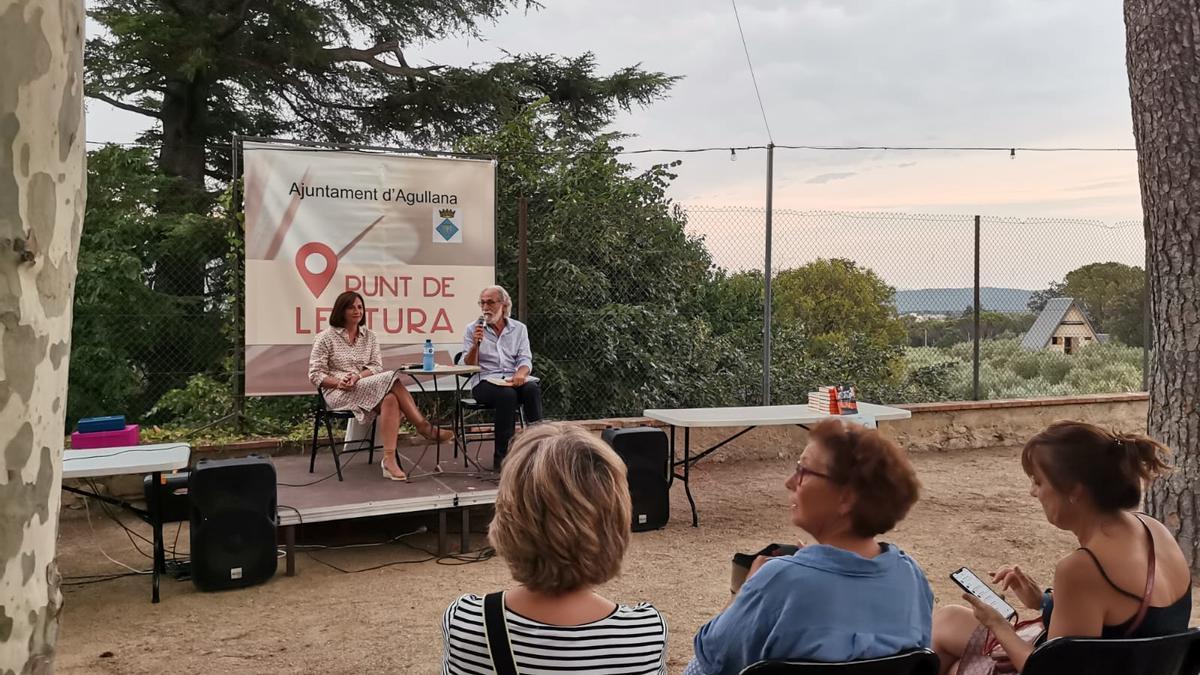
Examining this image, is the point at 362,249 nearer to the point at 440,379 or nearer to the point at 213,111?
the point at 440,379

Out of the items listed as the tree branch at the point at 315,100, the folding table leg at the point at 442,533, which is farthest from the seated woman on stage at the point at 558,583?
the tree branch at the point at 315,100

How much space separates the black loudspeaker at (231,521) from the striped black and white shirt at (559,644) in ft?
9.85

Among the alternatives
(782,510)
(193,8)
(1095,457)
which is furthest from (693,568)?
(193,8)

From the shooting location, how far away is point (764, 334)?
7332 millimetres

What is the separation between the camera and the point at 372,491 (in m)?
4.79

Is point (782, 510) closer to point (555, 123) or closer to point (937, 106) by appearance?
point (937, 106)

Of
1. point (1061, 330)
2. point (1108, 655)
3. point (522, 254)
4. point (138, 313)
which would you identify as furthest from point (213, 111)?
point (1108, 655)

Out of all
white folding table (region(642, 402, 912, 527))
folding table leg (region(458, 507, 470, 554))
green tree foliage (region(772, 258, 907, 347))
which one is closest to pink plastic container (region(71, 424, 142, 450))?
folding table leg (region(458, 507, 470, 554))

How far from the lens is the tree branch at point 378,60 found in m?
10.6

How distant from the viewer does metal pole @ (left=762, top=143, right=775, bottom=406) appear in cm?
685

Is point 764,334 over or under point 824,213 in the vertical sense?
under

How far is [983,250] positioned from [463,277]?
4763 mm

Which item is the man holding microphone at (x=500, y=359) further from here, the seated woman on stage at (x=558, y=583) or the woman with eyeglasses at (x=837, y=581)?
the seated woman on stage at (x=558, y=583)

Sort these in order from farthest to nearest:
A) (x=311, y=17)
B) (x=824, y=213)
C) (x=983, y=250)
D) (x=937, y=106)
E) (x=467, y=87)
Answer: (x=467, y=87) < (x=311, y=17) < (x=937, y=106) < (x=983, y=250) < (x=824, y=213)
